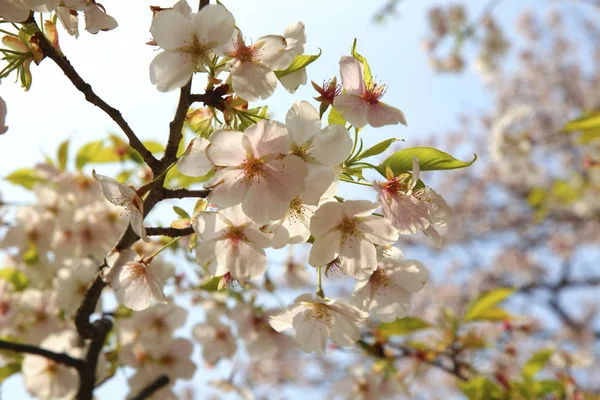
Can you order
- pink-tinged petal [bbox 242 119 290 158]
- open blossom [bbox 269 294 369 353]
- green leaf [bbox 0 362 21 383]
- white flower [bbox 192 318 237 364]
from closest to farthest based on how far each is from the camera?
pink-tinged petal [bbox 242 119 290 158], open blossom [bbox 269 294 369 353], green leaf [bbox 0 362 21 383], white flower [bbox 192 318 237 364]

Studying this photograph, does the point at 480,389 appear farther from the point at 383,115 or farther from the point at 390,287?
the point at 383,115

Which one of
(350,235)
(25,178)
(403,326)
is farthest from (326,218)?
(25,178)

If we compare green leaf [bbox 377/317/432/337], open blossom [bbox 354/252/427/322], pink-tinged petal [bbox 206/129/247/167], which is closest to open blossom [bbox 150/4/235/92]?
pink-tinged petal [bbox 206/129/247/167]

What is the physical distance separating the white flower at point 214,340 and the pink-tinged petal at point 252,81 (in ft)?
4.50

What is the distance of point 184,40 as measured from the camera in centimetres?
74

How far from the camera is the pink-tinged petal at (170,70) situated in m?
0.73

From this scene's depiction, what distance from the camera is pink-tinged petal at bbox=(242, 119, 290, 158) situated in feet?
2.24

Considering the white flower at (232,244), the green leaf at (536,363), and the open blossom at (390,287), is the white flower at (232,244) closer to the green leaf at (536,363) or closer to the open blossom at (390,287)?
the open blossom at (390,287)

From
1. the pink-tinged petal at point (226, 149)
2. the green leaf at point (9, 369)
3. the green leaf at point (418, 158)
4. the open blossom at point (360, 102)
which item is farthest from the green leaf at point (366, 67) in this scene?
the green leaf at point (9, 369)

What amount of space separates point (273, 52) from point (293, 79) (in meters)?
0.07

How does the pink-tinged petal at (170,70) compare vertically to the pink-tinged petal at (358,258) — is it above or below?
above

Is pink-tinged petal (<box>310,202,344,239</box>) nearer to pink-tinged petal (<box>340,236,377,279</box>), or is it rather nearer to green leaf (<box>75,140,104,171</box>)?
pink-tinged petal (<box>340,236,377,279</box>)

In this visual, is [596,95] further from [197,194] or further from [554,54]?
[197,194]

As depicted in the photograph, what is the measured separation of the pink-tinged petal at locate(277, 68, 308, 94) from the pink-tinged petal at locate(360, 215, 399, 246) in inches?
9.6
